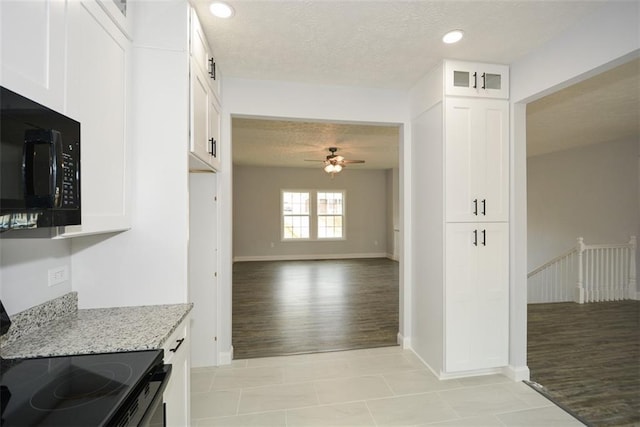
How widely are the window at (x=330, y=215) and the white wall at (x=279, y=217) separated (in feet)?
0.66

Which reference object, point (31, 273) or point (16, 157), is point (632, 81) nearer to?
point (16, 157)

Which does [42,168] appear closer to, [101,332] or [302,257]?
[101,332]

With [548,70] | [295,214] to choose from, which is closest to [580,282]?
[548,70]

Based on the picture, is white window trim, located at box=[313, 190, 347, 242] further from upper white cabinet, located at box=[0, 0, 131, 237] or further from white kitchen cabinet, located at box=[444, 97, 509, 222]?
upper white cabinet, located at box=[0, 0, 131, 237]

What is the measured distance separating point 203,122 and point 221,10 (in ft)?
2.42

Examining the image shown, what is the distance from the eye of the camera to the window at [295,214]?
910 centimetres

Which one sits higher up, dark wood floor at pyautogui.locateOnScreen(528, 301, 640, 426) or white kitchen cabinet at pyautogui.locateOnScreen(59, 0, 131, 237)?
white kitchen cabinet at pyautogui.locateOnScreen(59, 0, 131, 237)

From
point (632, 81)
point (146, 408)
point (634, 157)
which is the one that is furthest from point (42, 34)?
point (634, 157)

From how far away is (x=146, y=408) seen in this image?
102cm

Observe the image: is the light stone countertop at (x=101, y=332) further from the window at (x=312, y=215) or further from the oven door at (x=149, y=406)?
the window at (x=312, y=215)

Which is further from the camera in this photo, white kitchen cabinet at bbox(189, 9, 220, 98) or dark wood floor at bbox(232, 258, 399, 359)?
dark wood floor at bbox(232, 258, 399, 359)

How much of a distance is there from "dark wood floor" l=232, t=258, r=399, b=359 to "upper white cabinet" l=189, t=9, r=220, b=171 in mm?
2143

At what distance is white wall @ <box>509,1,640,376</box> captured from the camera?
1743mm

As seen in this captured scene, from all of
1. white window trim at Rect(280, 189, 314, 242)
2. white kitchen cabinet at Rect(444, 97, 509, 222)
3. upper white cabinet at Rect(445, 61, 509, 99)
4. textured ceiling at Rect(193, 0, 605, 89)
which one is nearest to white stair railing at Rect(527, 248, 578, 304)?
white kitchen cabinet at Rect(444, 97, 509, 222)
